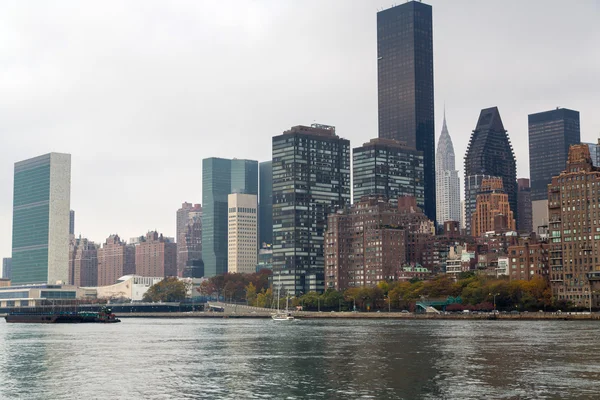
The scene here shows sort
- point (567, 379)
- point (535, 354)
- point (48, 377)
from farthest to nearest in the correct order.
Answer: point (535, 354) → point (48, 377) → point (567, 379)

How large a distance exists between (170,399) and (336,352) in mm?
55674

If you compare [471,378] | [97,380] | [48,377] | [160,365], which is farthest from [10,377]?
[471,378]

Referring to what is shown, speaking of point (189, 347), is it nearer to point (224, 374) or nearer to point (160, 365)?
point (160, 365)

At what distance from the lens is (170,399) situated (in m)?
88.6

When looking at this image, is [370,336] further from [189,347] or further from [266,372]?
[266,372]

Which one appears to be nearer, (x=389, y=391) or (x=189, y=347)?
(x=389, y=391)

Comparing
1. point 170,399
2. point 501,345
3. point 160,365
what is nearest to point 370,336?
point 501,345

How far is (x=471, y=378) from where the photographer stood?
101938mm

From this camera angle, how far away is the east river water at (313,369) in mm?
92250

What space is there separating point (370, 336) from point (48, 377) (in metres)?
89.5

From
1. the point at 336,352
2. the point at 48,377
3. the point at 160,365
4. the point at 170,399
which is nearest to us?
the point at 170,399

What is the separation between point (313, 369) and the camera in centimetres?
11431

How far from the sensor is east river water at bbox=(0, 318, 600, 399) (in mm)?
92250

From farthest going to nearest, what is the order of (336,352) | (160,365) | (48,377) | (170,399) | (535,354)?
(336,352)
(535,354)
(160,365)
(48,377)
(170,399)
